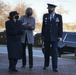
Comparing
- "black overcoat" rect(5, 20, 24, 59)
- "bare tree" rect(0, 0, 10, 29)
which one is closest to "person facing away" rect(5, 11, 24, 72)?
"black overcoat" rect(5, 20, 24, 59)

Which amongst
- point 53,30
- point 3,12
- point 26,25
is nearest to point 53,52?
point 53,30

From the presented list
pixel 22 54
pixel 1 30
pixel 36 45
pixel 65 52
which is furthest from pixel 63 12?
pixel 22 54

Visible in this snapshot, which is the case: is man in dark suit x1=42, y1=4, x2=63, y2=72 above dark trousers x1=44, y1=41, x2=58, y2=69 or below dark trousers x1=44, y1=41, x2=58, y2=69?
above

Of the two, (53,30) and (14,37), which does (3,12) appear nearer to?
(53,30)

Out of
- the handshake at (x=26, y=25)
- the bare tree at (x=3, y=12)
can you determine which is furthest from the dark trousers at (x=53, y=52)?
the bare tree at (x=3, y=12)

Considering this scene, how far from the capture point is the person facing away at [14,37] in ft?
35.8

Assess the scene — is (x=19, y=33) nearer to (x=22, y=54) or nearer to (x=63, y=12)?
(x=22, y=54)

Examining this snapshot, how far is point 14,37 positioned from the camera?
433 inches

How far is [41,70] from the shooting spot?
11.5 meters

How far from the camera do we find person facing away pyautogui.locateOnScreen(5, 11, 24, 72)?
10.9 metres

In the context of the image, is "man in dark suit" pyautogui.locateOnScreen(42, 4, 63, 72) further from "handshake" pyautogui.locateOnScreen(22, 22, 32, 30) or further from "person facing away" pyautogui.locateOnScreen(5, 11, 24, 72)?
"person facing away" pyautogui.locateOnScreen(5, 11, 24, 72)

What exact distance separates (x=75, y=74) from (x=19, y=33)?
6.34ft

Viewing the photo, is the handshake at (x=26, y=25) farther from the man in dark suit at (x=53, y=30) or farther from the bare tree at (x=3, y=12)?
the bare tree at (x=3, y=12)

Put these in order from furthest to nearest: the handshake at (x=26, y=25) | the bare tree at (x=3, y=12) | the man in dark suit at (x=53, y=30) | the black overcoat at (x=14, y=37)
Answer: the bare tree at (x=3, y=12) < the handshake at (x=26, y=25) < the man in dark suit at (x=53, y=30) < the black overcoat at (x=14, y=37)
